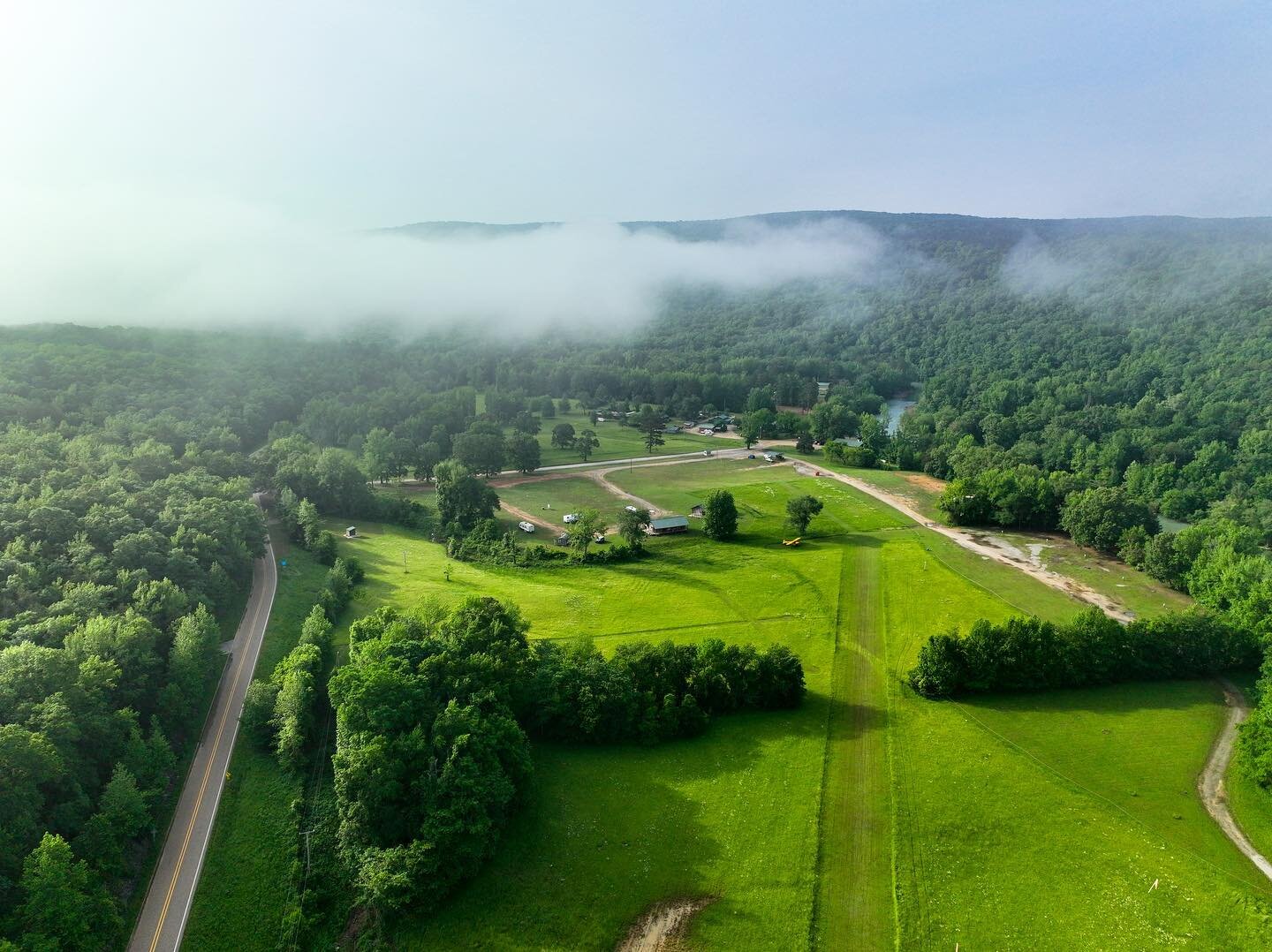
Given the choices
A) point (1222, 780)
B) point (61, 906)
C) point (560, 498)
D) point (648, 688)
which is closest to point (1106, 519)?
point (1222, 780)

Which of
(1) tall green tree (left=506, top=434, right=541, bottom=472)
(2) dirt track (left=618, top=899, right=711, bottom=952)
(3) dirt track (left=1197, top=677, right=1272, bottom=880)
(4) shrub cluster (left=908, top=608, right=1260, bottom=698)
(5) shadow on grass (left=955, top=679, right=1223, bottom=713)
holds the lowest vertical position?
(3) dirt track (left=1197, top=677, right=1272, bottom=880)

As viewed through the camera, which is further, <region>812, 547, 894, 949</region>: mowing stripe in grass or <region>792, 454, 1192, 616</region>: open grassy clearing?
<region>792, 454, 1192, 616</region>: open grassy clearing

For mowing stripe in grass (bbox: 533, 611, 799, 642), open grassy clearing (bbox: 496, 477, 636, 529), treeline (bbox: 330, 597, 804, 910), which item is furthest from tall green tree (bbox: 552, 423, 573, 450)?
treeline (bbox: 330, 597, 804, 910)

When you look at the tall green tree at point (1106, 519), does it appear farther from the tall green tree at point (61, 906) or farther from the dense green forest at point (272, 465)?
the tall green tree at point (61, 906)

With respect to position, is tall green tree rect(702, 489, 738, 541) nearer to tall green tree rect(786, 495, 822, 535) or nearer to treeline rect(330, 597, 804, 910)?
tall green tree rect(786, 495, 822, 535)

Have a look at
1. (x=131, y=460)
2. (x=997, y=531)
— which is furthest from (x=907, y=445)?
(x=131, y=460)
